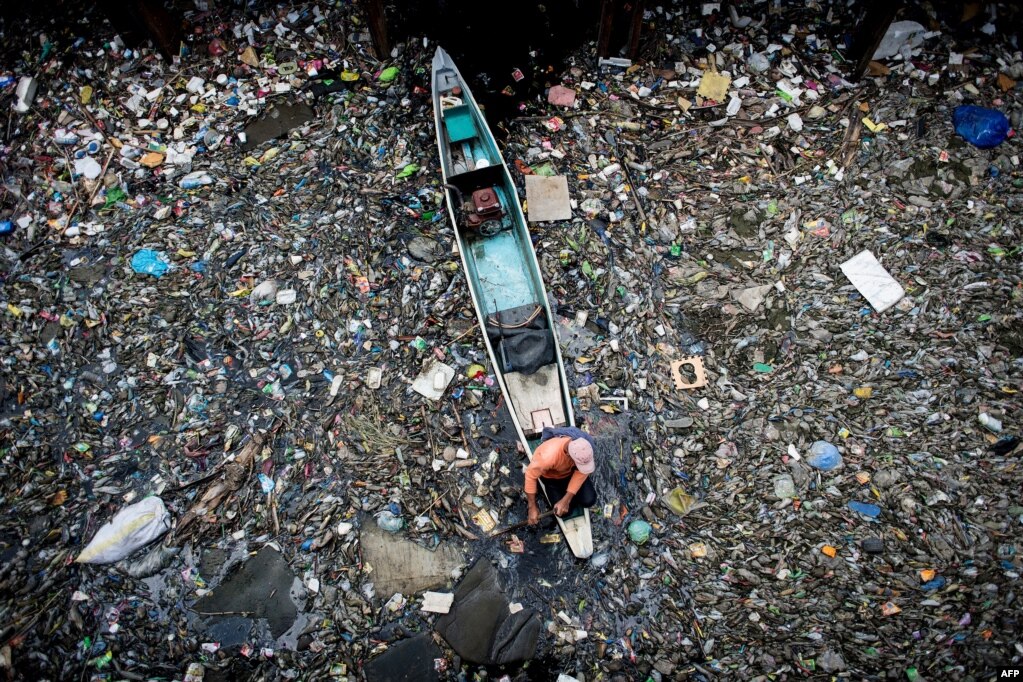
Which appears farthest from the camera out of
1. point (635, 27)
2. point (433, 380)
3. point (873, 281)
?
point (635, 27)

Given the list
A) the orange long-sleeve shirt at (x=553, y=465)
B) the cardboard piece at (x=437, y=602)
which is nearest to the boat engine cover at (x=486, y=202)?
the orange long-sleeve shirt at (x=553, y=465)

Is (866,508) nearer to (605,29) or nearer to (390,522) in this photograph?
(390,522)

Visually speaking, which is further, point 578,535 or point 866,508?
point 866,508

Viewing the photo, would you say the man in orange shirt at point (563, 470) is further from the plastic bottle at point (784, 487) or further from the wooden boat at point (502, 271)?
the plastic bottle at point (784, 487)

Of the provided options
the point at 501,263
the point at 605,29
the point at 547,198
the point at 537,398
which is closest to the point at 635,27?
the point at 605,29

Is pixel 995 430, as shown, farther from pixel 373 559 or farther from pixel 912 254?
pixel 373 559
